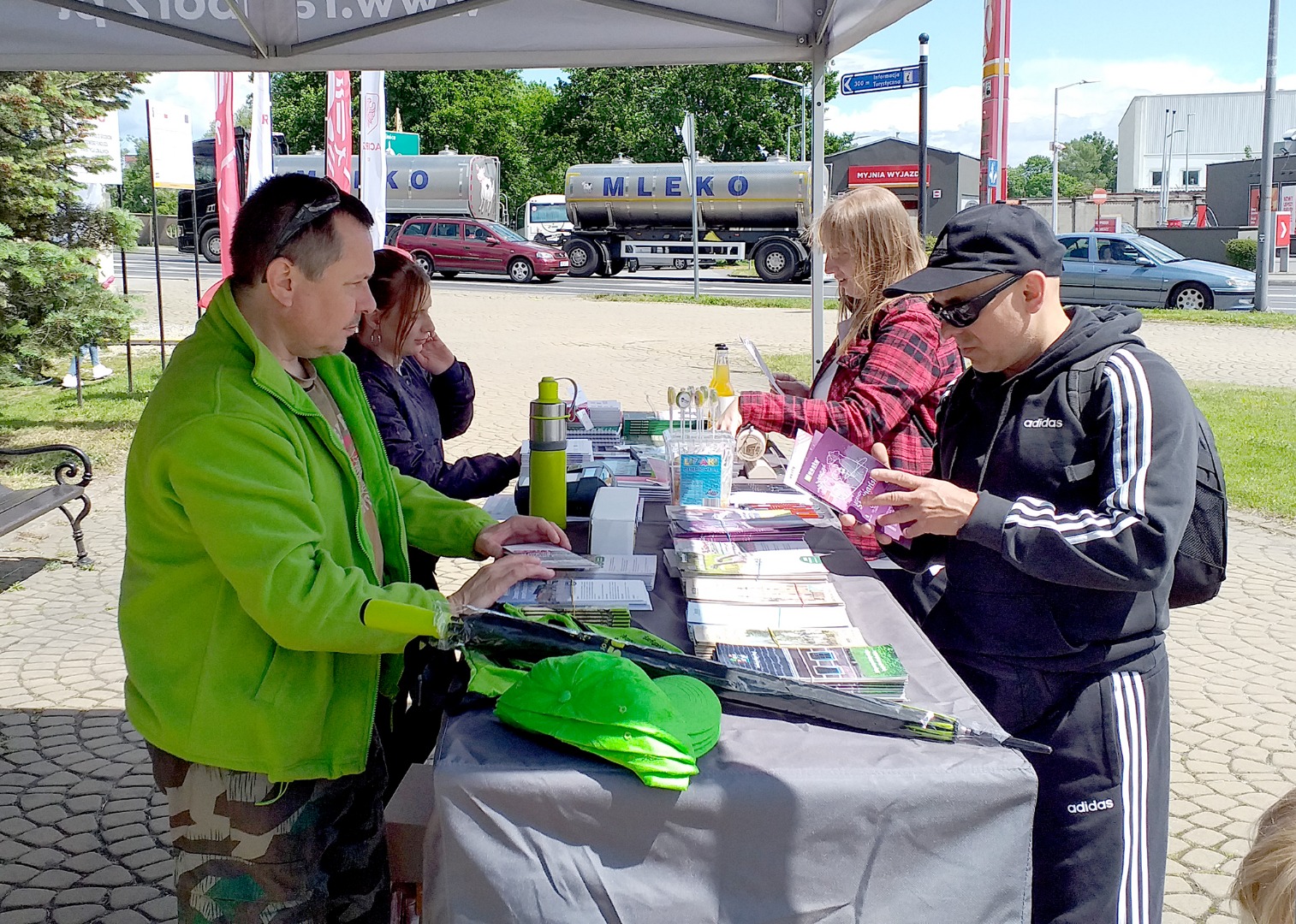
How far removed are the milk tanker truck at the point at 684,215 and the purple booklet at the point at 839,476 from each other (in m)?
27.5

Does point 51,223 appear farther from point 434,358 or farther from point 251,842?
point 251,842

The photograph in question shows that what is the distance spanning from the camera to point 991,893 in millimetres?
1562

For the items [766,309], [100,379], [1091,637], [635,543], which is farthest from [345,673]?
[766,309]

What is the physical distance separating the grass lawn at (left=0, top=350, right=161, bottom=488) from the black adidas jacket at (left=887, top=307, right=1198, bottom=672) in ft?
20.0

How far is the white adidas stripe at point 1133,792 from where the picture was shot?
197cm

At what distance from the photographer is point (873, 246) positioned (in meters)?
3.14

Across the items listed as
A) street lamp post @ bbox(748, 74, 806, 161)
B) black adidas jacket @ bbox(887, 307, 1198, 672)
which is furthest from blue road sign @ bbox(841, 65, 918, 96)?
street lamp post @ bbox(748, 74, 806, 161)

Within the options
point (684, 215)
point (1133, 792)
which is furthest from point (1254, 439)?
point (684, 215)

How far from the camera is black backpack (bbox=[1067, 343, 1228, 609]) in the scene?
1.94m

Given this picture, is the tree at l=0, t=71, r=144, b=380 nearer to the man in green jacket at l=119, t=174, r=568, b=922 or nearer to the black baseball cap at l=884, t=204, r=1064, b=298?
the man in green jacket at l=119, t=174, r=568, b=922

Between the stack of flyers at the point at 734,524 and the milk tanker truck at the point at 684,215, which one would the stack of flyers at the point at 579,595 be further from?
the milk tanker truck at the point at 684,215

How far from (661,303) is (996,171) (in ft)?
48.9

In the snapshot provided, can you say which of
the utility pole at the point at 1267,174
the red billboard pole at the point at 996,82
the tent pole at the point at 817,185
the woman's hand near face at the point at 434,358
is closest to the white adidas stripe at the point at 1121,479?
the woman's hand near face at the point at 434,358

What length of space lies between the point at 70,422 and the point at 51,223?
5.56 ft
